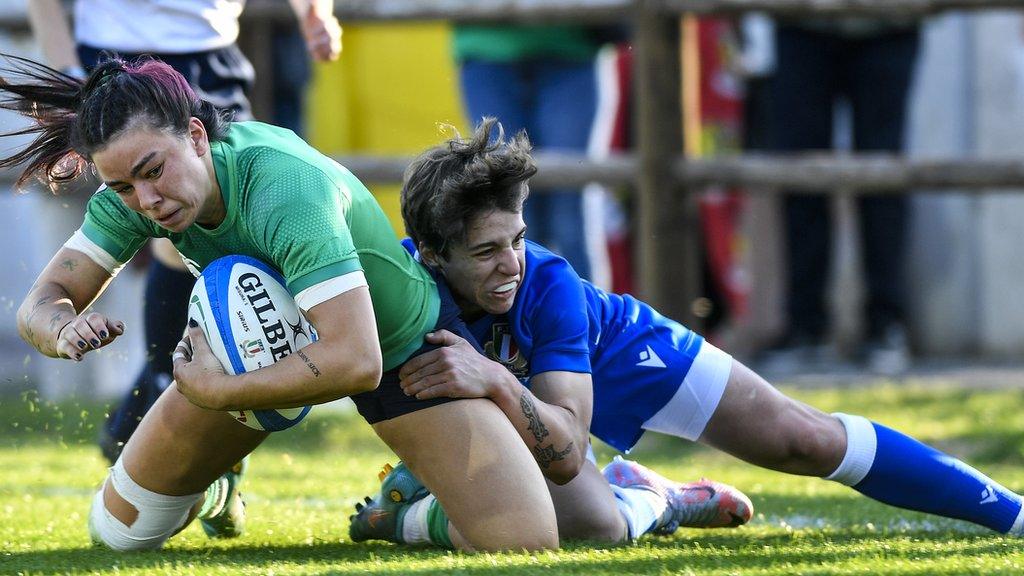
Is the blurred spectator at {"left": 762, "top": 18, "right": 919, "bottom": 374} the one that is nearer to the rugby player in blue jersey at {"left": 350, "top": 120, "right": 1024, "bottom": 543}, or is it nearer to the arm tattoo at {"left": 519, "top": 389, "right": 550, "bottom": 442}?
the rugby player in blue jersey at {"left": 350, "top": 120, "right": 1024, "bottom": 543}

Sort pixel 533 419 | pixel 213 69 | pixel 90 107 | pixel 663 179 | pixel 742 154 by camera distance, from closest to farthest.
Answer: pixel 90 107 < pixel 533 419 < pixel 213 69 < pixel 663 179 < pixel 742 154

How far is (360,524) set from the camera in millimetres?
3961

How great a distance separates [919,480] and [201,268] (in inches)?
73.6

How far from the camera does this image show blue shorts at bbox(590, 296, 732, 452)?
13.0 ft

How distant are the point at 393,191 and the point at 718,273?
206 cm

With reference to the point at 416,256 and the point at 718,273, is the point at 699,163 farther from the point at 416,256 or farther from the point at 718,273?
the point at 416,256

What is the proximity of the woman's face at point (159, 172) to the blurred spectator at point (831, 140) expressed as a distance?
440cm

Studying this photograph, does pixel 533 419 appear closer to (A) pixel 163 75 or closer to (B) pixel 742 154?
(A) pixel 163 75

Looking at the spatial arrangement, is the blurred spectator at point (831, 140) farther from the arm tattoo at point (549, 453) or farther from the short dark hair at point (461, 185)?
the arm tattoo at point (549, 453)

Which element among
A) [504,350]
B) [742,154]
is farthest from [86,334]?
[742,154]

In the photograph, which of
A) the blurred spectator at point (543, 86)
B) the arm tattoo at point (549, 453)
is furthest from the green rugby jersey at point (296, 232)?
the blurred spectator at point (543, 86)

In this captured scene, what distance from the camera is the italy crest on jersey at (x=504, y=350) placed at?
12.7ft

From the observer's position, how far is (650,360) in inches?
157

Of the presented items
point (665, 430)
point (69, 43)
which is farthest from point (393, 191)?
point (665, 430)
